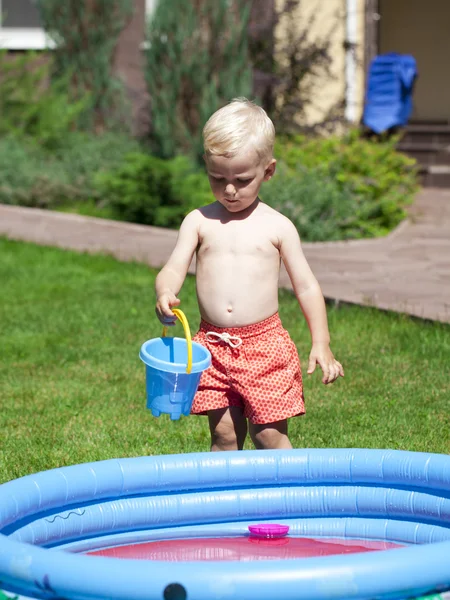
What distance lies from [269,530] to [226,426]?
39cm

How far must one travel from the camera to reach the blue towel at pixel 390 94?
36.5 ft

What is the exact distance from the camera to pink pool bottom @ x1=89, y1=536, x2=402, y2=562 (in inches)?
128

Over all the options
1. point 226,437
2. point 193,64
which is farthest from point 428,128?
point 226,437

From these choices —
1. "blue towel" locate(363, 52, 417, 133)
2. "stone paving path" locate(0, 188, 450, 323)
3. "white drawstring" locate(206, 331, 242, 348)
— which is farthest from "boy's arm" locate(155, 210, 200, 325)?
"blue towel" locate(363, 52, 417, 133)

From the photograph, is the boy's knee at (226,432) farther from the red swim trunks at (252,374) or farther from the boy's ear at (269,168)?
the boy's ear at (269,168)

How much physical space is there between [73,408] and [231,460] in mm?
1448

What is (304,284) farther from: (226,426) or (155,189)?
(155,189)

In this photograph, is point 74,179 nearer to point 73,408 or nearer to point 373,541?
point 73,408

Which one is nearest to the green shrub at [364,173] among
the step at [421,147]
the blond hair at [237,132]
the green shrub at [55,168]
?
the step at [421,147]

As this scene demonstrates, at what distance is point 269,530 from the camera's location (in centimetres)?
336

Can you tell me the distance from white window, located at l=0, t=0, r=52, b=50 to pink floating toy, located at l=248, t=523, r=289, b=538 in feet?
32.3

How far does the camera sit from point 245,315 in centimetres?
346

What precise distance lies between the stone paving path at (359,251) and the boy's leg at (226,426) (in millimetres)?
2556

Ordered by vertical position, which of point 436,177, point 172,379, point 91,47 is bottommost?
point 436,177
